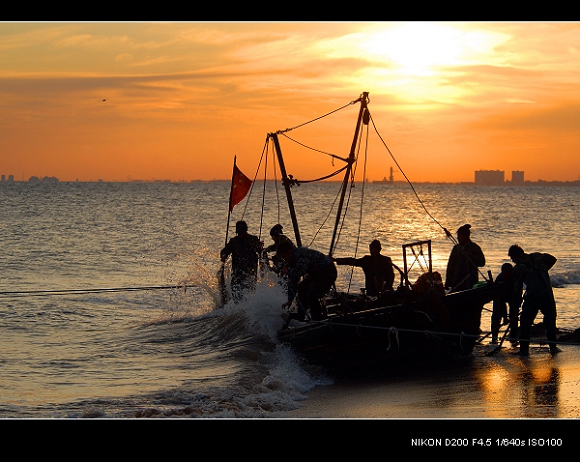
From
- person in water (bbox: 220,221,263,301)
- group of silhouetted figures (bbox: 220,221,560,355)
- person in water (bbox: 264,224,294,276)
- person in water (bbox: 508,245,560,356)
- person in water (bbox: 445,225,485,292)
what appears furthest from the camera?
person in water (bbox: 220,221,263,301)

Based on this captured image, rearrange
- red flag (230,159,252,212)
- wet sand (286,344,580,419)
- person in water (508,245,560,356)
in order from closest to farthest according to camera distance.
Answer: wet sand (286,344,580,419) < person in water (508,245,560,356) < red flag (230,159,252,212)

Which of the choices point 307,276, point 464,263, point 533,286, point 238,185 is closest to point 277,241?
point 307,276

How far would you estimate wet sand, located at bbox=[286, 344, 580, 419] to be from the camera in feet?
28.9

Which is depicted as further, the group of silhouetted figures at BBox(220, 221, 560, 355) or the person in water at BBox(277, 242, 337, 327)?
the group of silhouetted figures at BBox(220, 221, 560, 355)

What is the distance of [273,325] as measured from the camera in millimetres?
13461

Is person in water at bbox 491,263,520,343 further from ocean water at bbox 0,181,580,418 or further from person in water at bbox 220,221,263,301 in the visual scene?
person in water at bbox 220,221,263,301

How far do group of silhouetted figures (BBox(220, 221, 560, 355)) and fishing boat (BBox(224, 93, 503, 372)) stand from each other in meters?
0.32

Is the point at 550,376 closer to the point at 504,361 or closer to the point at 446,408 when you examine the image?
the point at 504,361

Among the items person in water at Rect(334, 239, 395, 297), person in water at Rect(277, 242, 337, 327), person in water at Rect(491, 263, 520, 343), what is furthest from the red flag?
person in water at Rect(491, 263, 520, 343)

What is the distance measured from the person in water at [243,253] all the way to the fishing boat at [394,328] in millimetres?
2171

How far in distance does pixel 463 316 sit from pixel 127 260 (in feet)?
75.1

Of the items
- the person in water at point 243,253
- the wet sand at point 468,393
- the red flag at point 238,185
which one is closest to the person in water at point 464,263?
the wet sand at point 468,393

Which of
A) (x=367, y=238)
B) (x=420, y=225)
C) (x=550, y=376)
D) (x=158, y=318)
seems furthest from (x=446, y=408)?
(x=420, y=225)

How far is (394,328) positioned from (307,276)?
141 centimetres
